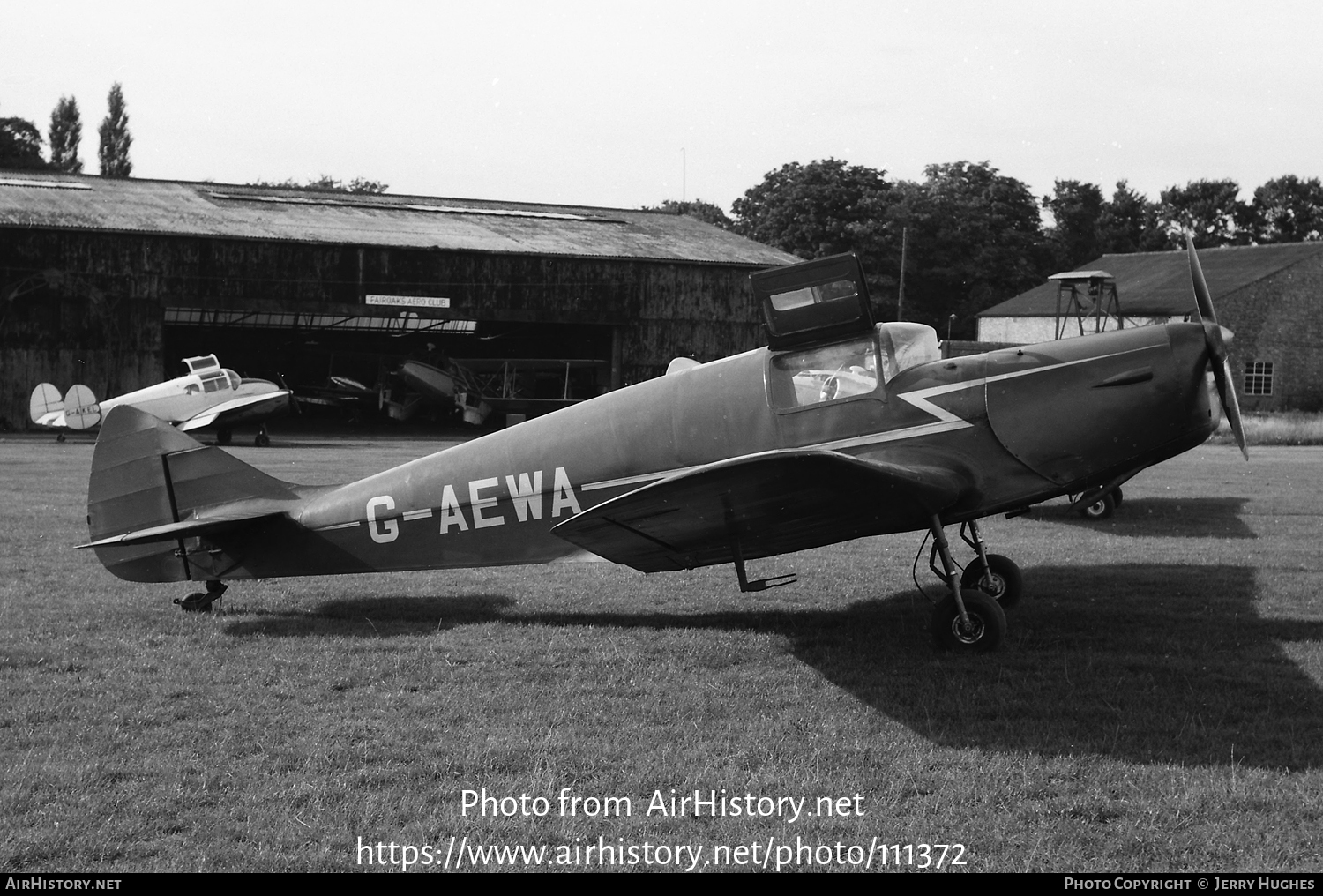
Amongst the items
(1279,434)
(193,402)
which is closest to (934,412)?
(193,402)

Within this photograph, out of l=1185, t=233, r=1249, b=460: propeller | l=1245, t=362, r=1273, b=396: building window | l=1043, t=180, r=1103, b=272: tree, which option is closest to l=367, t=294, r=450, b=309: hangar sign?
l=1185, t=233, r=1249, b=460: propeller

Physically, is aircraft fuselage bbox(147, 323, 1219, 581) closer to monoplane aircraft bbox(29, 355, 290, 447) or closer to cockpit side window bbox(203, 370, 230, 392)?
monoplane aircraft bbox(29, 355, 290, 447)

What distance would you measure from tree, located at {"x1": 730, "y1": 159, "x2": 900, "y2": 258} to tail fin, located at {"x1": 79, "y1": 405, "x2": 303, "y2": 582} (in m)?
39.2

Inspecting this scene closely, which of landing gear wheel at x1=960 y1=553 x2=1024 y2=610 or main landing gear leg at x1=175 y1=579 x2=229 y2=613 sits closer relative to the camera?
main landing gear leg at x1=175 y1=579 x2=229 y2=613

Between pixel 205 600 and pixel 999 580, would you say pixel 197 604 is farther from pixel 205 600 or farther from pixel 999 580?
pixel 999 580

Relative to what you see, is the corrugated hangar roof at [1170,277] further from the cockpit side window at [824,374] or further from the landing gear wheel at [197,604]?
the landing gear wheel at [197,604]

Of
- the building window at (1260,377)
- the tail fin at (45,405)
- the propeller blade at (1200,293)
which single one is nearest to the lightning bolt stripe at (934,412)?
the propeller blade at (1200,293)

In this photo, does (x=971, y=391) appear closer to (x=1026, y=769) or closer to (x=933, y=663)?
(x=933, y=663)

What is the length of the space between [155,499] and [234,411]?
23.7 metres

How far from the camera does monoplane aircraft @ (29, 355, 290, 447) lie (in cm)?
3002

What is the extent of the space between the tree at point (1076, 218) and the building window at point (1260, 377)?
29.7 m

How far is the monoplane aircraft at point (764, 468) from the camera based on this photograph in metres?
6.60

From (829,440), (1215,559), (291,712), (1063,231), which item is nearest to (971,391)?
(829,440)

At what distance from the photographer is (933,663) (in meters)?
6.83
